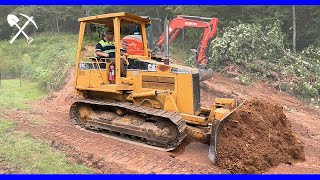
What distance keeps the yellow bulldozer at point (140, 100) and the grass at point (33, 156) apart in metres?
1.41

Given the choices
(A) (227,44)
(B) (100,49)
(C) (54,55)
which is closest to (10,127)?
(B) (100,49)

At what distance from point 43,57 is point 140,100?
43.8 ft

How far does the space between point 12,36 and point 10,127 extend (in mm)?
21446

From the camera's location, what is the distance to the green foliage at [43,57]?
567 inches

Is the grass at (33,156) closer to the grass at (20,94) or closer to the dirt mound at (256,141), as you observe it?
the dirt mound at (256,141)

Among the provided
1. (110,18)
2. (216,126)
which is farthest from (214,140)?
(110,18)

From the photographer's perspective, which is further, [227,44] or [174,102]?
[227,44]

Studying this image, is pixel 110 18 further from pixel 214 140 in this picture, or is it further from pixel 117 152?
pixel 214 140

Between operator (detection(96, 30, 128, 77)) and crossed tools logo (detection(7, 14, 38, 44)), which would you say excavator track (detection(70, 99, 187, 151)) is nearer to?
operator (detection(96, 30, 128, 77))

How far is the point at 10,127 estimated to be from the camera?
7918 millimetres

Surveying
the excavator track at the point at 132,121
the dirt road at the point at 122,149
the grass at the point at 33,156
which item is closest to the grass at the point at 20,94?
the dirt road at the point at 122,149

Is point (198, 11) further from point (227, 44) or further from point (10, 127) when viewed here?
point (10, 127)

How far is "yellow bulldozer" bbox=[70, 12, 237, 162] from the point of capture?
6.88 m

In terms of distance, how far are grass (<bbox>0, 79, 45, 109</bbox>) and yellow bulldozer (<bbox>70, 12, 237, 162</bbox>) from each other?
338cm
